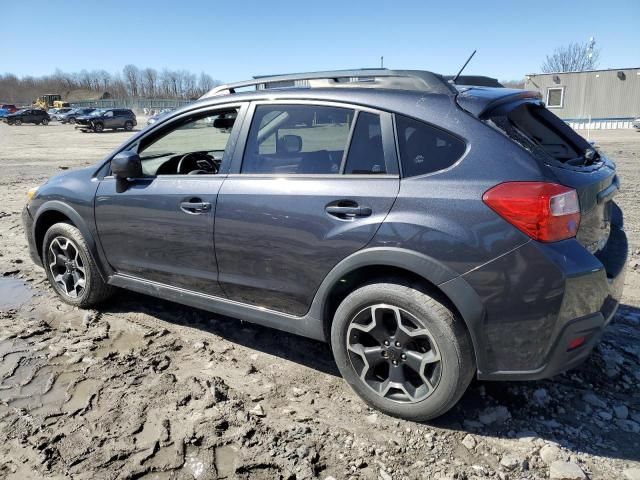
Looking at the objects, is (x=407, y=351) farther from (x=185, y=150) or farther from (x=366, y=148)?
(x=185, y=150)

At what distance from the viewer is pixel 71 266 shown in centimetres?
434

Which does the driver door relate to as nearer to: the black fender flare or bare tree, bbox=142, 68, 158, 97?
the black fender flare

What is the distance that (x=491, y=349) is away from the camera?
2480 mm

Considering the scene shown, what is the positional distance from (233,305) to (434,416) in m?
1.46

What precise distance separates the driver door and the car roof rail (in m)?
0.23

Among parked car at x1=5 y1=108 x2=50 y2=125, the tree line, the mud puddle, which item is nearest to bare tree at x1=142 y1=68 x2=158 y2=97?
the tree line

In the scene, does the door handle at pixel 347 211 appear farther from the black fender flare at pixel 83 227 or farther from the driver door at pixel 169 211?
the black fender flare at pixel 83 227

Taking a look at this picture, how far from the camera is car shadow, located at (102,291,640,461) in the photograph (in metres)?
2.66

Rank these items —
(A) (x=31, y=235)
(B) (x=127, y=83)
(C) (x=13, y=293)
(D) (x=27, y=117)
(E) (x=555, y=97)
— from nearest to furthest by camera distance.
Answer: (A) (x=31, y=235) → (C) (x=13, y=293) → (E) (x=555, y=97) → (D) (x=27, y=117) → (B) (x=127, y=83)

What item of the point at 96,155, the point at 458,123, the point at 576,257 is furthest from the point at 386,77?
the point at 96,155

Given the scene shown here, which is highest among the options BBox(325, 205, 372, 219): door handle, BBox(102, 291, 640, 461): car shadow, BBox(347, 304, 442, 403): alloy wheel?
BBox(325, 205, 372, 219): door handle

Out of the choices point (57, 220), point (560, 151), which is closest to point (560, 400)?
point (560, 151)

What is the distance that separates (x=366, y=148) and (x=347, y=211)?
39 cm

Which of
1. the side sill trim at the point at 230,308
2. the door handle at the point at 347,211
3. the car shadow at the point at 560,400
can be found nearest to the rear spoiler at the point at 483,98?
the door handle at the point at 347,211
